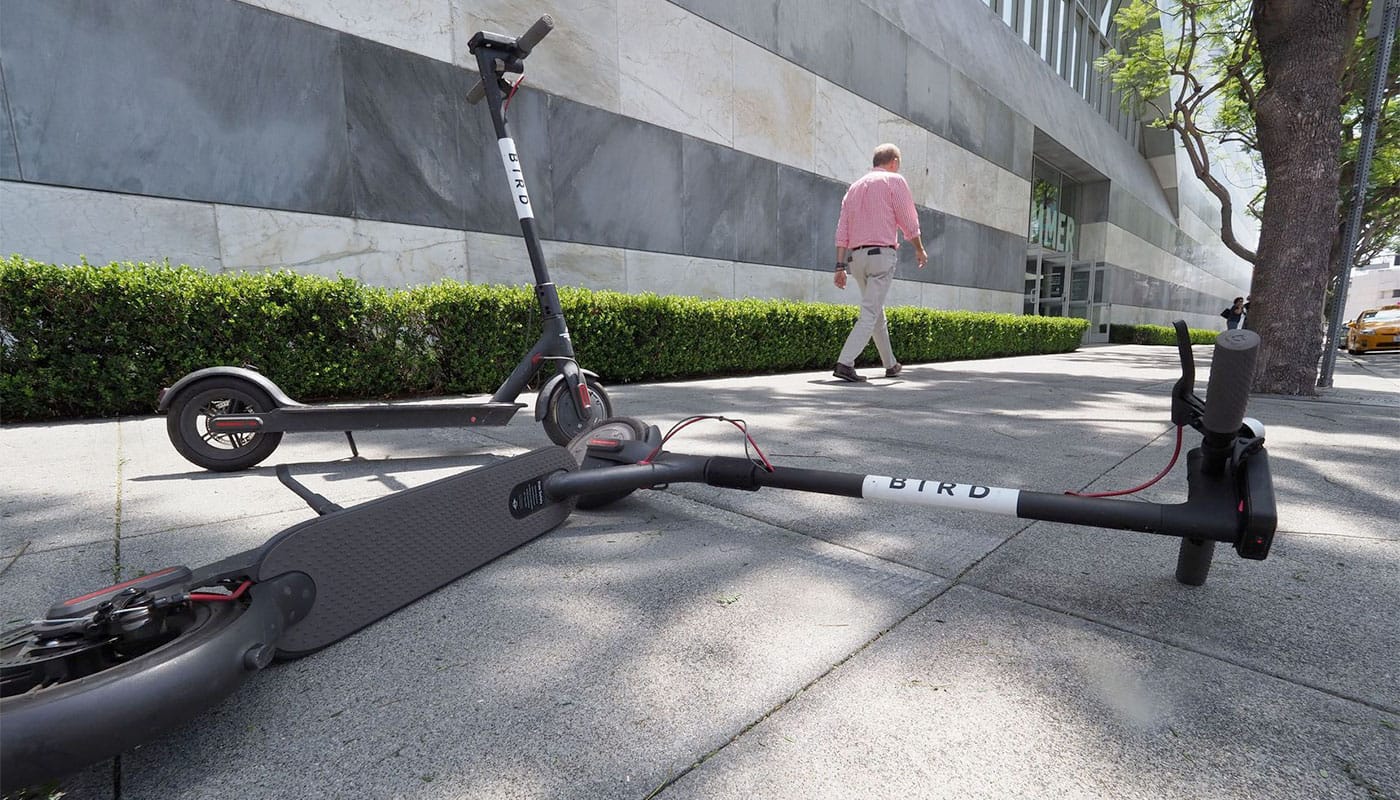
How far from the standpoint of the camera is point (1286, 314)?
17.3 feet

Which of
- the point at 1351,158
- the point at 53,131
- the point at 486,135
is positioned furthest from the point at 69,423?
the point at 1351,158

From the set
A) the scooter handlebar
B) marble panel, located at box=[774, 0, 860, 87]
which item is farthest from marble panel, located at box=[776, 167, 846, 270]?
the scooter handlebar

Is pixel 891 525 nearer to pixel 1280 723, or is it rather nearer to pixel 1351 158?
pixel 1280 723

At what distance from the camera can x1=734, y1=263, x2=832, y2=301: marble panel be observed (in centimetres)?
932

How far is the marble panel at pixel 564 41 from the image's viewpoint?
6344 millimetres

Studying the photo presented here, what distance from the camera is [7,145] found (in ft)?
13.8

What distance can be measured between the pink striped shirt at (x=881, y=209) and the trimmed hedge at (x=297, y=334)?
1.71 metres

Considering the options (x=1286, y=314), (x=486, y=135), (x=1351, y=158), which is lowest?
(x=1286, y=314)

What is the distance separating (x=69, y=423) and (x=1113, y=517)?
516 cm

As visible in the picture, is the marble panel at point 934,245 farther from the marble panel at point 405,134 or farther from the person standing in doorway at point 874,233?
the marble panel at point 405,134

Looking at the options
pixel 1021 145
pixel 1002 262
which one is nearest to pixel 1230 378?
pixel 1002 262

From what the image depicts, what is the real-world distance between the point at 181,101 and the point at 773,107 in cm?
762

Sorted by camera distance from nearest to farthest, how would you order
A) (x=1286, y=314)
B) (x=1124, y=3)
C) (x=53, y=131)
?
(x=53, y=131)
(x=1286, y=314)
(x=1124, y=3)

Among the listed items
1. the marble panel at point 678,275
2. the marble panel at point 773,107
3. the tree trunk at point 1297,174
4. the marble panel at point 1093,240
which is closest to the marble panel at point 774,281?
the marble panel at point 678,275
